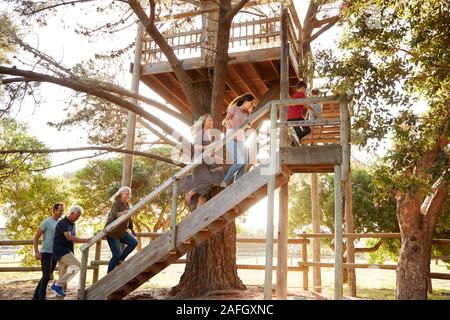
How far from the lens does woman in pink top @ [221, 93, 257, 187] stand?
6.34 meters

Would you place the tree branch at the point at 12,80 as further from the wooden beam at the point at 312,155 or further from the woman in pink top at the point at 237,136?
the wooden beam at the point at 312,155

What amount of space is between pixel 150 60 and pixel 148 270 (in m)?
5.82

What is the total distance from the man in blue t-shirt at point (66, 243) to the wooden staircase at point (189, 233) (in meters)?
0.66

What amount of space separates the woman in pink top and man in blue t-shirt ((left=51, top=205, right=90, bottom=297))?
2655 millimetres

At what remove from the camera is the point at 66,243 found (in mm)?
7066

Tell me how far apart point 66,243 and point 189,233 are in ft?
7.67

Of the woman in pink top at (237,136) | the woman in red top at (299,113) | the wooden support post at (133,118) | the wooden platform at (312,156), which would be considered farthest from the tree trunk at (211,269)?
the wooden platform at (312,156)

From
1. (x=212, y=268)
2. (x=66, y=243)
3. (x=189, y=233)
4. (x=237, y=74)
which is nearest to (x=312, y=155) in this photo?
(x=189, y=233)

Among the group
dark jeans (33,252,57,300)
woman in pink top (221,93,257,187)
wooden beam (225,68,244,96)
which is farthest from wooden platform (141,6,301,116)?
dark jeans (33,252,57,300)

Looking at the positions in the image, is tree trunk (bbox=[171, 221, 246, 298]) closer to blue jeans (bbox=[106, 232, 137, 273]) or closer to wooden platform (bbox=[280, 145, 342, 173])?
blue jeans (bbox=[106, 232, 137, 273])

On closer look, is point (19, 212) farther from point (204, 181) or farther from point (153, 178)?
point (204, 181)

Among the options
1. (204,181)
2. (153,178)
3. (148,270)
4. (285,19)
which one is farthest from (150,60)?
(153,178)
